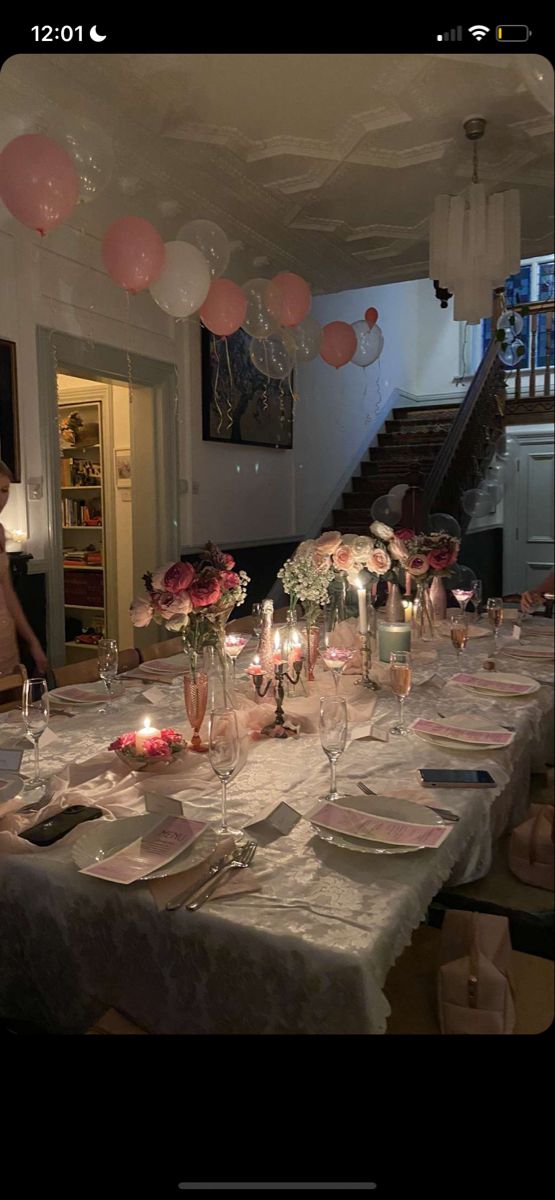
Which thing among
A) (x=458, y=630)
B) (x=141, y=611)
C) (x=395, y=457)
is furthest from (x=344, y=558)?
(x=395, y=457)

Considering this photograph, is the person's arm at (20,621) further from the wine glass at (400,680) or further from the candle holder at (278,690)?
the wine glass at (400,680)

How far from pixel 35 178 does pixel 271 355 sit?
194cm

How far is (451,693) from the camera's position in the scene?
1.81 m

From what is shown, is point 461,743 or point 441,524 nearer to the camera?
point 461,743

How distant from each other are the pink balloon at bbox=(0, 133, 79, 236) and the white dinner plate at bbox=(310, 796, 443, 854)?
2.11 m

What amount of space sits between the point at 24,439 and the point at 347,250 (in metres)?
2.49

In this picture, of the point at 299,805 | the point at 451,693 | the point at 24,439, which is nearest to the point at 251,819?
the point at 299,805

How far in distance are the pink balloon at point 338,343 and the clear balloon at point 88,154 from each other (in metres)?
1.86

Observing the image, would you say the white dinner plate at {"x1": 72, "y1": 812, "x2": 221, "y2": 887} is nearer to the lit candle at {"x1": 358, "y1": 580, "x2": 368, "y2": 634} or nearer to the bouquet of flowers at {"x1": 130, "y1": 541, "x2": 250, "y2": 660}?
the bouquet of flowers at {"x1": 130, "y1": 541, "x2": 250, "y2": 660}

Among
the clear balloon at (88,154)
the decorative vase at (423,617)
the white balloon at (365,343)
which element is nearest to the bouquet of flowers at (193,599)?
the decorative vase at (423,617)

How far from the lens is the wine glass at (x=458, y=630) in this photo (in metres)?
2.10

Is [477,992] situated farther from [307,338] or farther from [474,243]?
[307,338]
